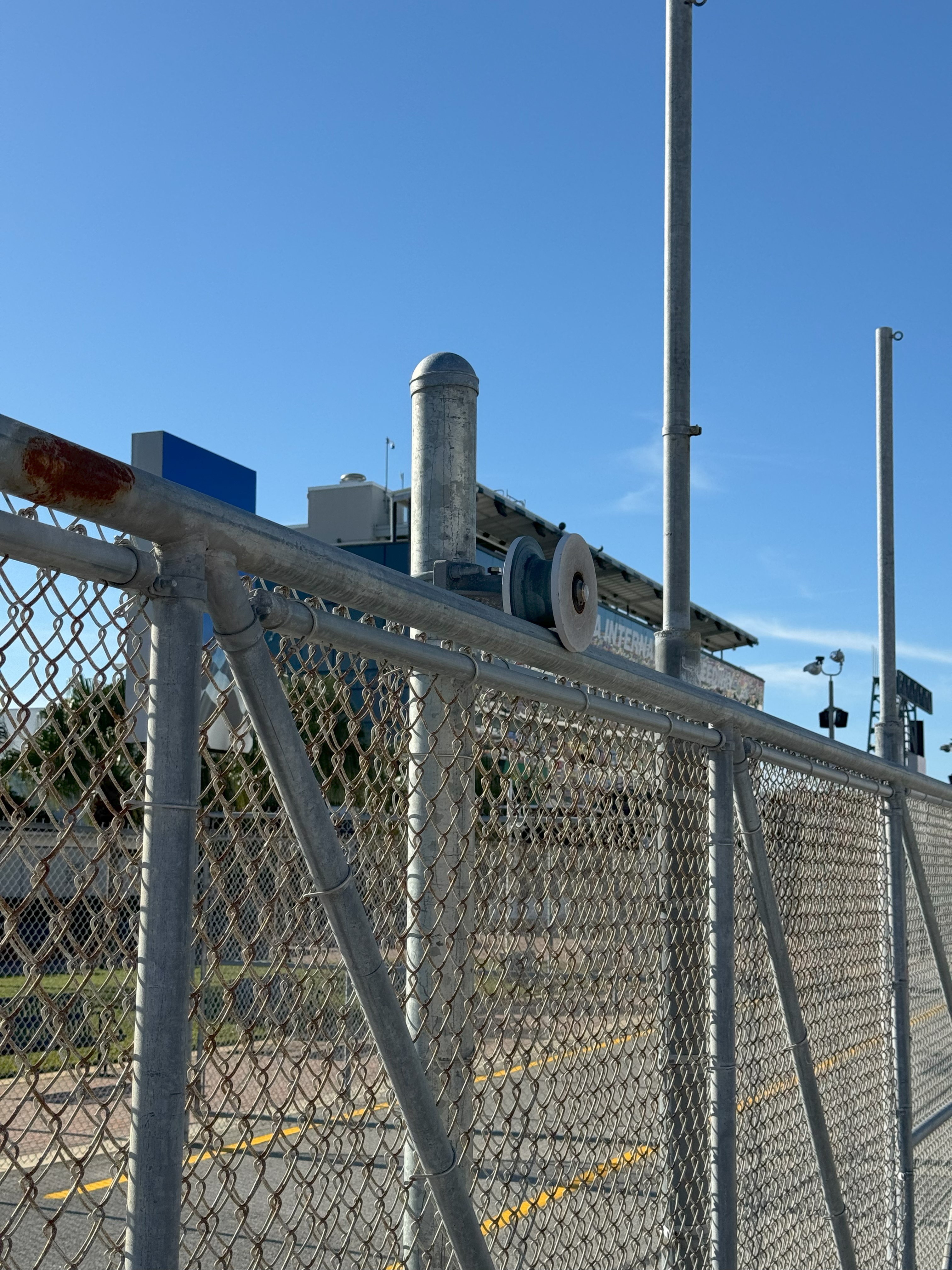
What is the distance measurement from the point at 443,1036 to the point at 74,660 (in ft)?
3.45

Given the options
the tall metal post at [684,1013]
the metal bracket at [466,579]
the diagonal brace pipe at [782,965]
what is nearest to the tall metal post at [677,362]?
the tall metal post at [684,1013]

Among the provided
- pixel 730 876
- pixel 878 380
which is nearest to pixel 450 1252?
pixel 730 876

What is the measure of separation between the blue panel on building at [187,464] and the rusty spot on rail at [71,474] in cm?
671

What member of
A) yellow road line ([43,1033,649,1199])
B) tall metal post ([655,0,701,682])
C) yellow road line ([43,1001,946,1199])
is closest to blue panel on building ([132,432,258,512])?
tall metal post ([655,0,701,682])

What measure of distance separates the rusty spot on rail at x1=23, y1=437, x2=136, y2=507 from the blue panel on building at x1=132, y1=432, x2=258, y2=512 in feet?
22.0

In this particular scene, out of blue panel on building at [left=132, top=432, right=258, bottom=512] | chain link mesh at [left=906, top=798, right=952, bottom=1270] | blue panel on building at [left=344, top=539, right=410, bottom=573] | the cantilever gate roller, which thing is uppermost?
blue panel on building at [left=344, top=539, right=410, bottom=573]

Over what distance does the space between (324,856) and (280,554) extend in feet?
1.32

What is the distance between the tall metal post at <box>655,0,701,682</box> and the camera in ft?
12.6

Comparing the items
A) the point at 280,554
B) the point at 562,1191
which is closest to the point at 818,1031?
the point at 562,1191

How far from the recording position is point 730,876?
311cm

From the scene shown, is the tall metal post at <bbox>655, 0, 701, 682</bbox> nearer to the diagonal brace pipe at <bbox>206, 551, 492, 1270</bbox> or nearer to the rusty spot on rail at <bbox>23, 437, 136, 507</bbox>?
the diagonal brace pipe at <bbox>206, 551, 492, 1270</bbox>

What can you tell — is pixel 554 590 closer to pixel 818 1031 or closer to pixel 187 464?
pixel 818 1031

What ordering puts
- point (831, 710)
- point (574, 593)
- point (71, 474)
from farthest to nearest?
point (831, 710) → point (574, 593) → point (71, 474)

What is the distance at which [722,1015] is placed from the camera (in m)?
3.05
